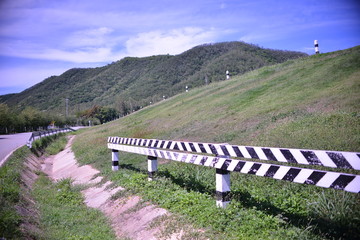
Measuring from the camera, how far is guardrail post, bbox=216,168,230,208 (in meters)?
6.25

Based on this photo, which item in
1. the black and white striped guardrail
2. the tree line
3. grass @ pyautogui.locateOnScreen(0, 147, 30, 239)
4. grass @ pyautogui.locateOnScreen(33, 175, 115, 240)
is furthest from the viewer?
the tree line

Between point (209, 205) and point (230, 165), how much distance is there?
1.07m

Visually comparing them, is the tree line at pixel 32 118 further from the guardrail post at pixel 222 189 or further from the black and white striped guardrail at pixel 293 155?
the guardrail post at pixel 222 189

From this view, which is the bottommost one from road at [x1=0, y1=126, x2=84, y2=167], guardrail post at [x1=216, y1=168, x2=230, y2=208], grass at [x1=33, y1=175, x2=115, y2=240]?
grass at [x1=33, y1=175, x2=115, y2=240]

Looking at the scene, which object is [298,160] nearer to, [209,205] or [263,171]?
[263,171]

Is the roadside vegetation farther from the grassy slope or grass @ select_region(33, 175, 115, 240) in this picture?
the grassy slope

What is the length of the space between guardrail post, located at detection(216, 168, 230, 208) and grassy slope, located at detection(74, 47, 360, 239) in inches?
8.7

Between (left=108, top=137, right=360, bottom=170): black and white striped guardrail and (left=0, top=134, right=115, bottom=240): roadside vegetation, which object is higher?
(left=108, top=137, right=360, bottom=170): black and white striped guardrail

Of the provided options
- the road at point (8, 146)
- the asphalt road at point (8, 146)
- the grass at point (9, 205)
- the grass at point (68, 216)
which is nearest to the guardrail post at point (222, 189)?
the grass at point (68, 216)

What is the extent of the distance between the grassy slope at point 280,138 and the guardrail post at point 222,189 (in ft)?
0.73

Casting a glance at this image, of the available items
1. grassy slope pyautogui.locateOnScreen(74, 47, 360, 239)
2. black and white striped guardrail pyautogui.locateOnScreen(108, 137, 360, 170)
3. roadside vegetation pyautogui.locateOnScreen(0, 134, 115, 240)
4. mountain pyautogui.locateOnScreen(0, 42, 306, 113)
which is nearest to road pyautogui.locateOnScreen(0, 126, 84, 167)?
roadside vegetation pyautogui.locateOnScreen(0, 134, 115, 240)

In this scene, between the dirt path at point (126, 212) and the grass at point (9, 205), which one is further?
the dirt path at point (126, 212)

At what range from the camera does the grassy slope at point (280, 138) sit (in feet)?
17.2

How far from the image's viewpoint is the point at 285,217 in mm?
5383
